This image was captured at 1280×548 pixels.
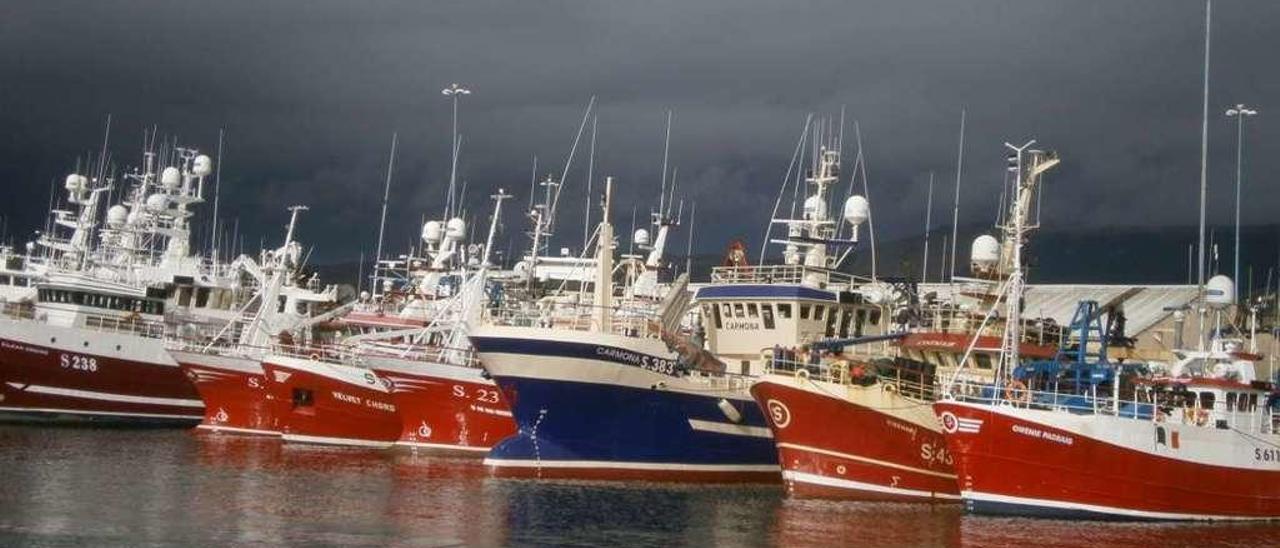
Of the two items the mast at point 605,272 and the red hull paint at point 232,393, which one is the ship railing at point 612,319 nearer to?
the mast at point 605,272

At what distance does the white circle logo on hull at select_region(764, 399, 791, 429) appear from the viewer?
3262 cm

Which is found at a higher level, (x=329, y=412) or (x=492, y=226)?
(x=492, y=226)

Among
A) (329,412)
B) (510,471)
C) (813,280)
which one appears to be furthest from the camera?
(329,412)

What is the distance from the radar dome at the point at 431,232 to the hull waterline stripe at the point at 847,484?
3273cm

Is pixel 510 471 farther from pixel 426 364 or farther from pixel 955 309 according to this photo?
pixel 955 309

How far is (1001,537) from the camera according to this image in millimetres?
26766

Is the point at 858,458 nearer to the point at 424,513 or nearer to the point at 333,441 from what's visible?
the point at 424,513

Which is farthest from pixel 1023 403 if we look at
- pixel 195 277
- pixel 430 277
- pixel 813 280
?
pixel 195 277

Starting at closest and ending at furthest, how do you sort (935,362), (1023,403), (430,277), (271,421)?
1. (1023,403)
2. (935,362)
3. (271,421)
4. (430,277)

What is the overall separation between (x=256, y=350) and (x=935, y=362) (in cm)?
2472

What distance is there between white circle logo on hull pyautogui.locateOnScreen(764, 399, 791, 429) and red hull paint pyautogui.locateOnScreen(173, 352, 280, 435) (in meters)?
20.4

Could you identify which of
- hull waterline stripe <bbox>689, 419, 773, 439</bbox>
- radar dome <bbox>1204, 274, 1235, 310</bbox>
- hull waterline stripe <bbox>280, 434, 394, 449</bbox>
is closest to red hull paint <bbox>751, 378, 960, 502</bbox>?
hull waterline stripe <bbox>689, 419, 773, 439</bbox>

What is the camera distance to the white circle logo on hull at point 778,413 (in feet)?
107

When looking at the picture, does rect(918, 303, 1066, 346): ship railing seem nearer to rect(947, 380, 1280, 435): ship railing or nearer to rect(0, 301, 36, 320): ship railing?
rect(947, 380, 1280, 435): ship railing
